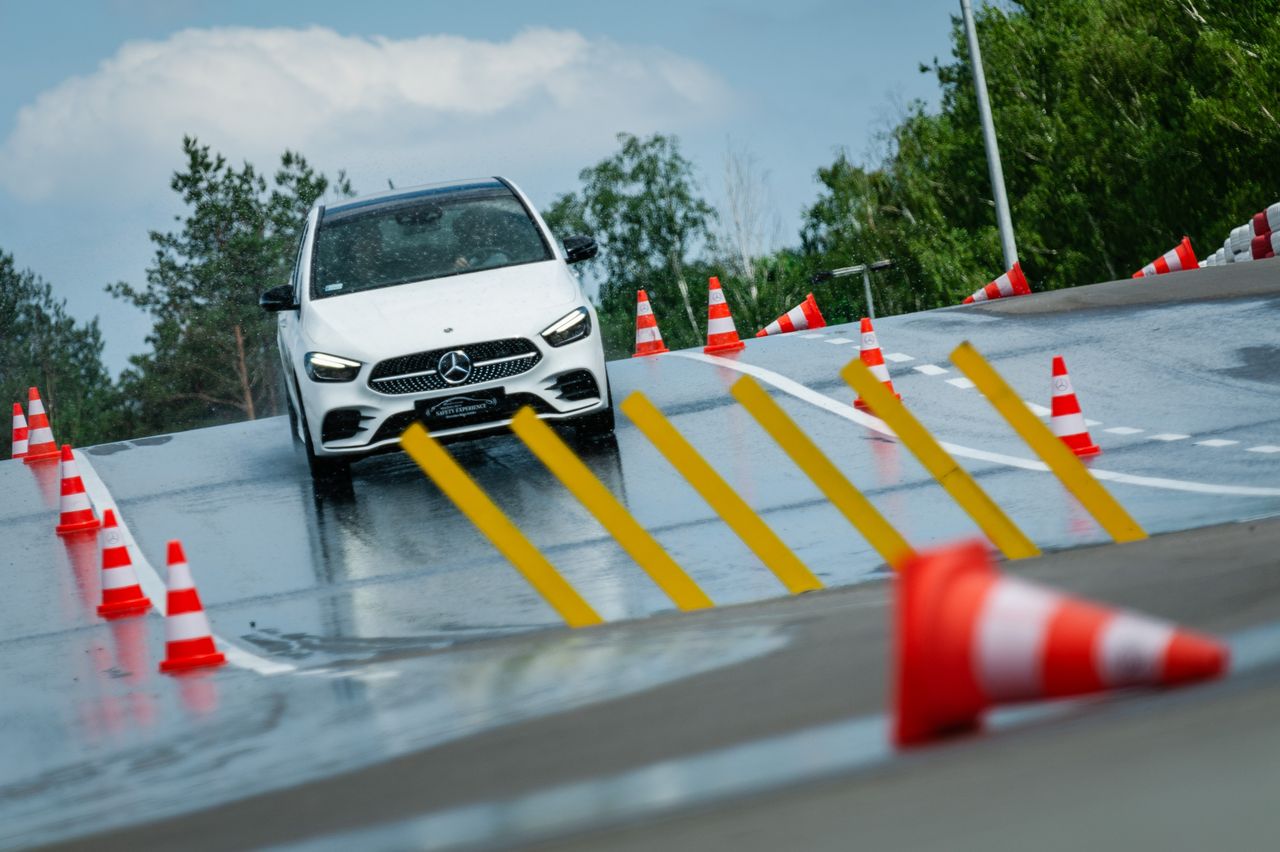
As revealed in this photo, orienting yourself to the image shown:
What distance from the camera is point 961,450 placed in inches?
489

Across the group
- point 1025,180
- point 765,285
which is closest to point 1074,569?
point 1025,180

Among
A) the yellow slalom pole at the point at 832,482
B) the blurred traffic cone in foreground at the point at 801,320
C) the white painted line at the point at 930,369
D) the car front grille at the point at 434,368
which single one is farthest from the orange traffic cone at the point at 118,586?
the blurred traffic cone in foreground at the point at 801,320

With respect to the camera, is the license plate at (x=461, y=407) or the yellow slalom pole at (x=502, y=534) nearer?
the yellow slalom pole at (x=502, y=534)

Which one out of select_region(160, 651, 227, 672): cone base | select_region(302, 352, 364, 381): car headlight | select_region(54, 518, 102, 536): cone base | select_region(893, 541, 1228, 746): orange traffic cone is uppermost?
select_region(302, 352, 364, 381): car headlight

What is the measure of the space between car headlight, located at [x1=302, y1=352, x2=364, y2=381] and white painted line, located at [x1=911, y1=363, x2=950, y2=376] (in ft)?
17.6

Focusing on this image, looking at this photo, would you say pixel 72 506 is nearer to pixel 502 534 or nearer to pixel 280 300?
pixel 280 300

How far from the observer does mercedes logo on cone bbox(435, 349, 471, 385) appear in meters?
12.4

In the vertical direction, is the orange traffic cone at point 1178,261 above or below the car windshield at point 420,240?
below

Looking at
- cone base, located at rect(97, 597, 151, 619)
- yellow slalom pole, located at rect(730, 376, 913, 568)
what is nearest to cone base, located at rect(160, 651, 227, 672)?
cone base, located at rect(97, 597, 151, 619)

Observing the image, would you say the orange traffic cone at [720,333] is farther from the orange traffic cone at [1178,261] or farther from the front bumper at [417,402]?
the orange traffic cone at [1178,261]

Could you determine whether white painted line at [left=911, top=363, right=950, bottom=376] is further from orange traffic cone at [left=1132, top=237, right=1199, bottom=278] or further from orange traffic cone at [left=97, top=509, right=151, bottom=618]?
orange traffic cone at [left=1132, top=237, right=1199, bottom=278]

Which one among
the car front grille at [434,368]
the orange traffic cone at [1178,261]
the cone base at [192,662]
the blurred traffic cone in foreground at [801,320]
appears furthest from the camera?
the orange traffic cone at [1178,261]

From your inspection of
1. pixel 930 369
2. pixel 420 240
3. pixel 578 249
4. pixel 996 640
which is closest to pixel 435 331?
pixel 420 240

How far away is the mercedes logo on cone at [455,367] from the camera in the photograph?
488 inches
